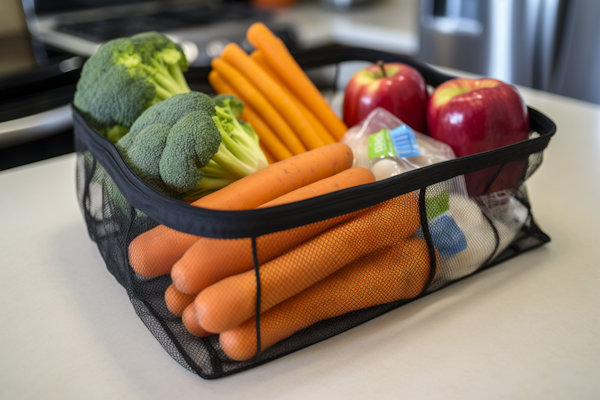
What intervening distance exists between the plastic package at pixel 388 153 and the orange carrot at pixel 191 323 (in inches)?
13.4

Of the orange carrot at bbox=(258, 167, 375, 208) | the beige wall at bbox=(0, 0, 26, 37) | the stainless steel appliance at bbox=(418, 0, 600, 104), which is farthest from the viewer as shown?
the beige wall at bbox=(0, 0, 26, 37)

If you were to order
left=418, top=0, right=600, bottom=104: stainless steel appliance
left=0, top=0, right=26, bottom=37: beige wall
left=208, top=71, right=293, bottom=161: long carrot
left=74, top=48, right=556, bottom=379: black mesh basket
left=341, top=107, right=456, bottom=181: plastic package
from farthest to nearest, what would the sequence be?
1. left=0, top=0, right=26, bottom=37: beige wall
2. left=418, top=0, right=600, bottom=104: stainless steel appliance
3. left=208, top=71, right=293, bottom=161: long carrot
4. left=341, top=107, right=456, bottom=181: plastic package
5. left=74, top=48, right=556, bottom=379: black mesh basket

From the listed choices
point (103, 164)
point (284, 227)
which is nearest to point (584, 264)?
point (284, 227)

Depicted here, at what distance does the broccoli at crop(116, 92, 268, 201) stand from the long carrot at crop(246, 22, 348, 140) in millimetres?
202

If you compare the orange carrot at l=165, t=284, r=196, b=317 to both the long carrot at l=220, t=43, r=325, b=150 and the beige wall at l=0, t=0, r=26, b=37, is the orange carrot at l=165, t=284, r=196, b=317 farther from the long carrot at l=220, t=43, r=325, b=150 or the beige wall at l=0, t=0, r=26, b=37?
Answer: the beige wall at l=0, t=0, r=26, b=37

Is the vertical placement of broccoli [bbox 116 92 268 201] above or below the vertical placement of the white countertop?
above

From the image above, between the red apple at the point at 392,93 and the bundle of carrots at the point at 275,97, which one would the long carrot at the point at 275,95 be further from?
the red apple at the point at 392,93

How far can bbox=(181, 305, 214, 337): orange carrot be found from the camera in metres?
0.55

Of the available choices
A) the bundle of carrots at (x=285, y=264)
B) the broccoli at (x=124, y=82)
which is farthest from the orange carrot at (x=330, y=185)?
the broccoli at (x=124, y=82)

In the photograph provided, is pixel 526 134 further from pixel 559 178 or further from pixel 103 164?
pixel 103 164

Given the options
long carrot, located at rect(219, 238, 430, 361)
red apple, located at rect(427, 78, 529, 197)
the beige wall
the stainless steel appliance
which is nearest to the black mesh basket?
long carrot, located at rect(219, 238, 430, 361)

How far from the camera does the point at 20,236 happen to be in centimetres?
79

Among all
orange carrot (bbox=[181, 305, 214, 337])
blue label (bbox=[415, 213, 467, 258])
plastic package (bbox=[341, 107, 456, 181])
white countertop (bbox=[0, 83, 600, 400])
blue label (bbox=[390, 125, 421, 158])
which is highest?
blue label (bbox=[390, 125, 421, 158])

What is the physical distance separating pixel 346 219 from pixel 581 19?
177 cm
